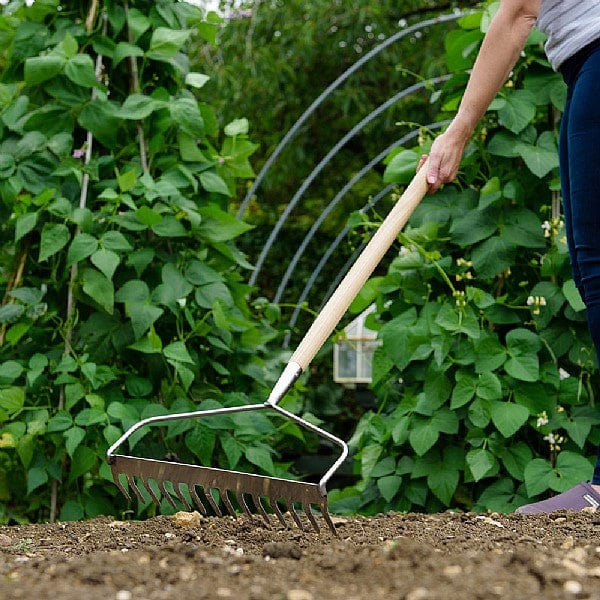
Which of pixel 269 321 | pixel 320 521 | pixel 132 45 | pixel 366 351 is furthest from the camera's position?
pixel 366 351

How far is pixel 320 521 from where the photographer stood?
2170mm

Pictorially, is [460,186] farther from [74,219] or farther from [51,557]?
[51,557]

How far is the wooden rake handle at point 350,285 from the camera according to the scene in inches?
73.5

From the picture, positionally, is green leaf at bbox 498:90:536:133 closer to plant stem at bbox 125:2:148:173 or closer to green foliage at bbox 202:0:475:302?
plant stem at bbox 125:2:148:173

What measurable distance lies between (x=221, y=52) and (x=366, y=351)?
3743mm

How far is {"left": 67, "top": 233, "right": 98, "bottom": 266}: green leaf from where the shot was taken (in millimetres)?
2561

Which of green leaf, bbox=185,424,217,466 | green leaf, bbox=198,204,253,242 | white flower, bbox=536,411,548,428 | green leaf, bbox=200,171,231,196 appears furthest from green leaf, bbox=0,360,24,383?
white flower, bbox=536,411,548,428

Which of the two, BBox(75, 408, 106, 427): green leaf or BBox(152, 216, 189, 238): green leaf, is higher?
BBox(152, 216, 189, 238): green leaf

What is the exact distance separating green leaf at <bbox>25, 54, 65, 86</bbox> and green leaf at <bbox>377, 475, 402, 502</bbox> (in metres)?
1.45

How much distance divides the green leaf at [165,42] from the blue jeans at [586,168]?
46.2 inches

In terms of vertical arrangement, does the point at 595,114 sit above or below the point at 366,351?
above

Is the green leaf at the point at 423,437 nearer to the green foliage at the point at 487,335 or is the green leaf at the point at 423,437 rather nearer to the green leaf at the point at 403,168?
the green foliage at the point at 487,335

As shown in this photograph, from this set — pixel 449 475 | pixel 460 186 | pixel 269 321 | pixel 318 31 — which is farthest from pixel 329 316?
pixel 318 31

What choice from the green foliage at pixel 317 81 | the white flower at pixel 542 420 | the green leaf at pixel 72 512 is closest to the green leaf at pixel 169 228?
the green leaf at pixel 72 512
